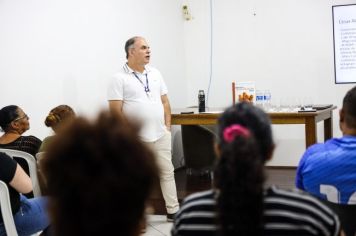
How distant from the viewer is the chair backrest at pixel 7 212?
2008 millimetres

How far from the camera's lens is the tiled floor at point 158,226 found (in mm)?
3221

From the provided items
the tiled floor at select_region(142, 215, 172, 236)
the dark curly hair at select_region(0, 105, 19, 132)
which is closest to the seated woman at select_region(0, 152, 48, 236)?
the dark curly hair at select_region(0, 105, 19, 132)

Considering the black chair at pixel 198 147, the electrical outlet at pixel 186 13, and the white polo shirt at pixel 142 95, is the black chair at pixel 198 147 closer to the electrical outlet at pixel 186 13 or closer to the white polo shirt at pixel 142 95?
the white polo shirt at pixel 142 95

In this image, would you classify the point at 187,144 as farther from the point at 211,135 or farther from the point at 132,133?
the point at 132,133

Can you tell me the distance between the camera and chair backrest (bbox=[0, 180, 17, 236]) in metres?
2.01

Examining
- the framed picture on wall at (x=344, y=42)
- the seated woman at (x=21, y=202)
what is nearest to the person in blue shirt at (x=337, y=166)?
the seated woman at (x=21, y=202)

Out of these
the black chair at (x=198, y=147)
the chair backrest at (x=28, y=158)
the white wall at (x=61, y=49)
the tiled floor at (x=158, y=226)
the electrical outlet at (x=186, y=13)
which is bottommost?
the tiled floor at (x=158, y=226)

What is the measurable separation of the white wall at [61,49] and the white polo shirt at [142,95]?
1.08 ft

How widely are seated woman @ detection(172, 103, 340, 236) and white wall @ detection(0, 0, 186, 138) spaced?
200 cm

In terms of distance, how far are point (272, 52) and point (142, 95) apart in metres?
2.46

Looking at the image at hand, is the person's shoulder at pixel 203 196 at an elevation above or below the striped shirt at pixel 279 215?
above

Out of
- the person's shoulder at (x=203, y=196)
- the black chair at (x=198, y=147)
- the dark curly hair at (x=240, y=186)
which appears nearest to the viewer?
the dark curly hair at (x=240, y=186)

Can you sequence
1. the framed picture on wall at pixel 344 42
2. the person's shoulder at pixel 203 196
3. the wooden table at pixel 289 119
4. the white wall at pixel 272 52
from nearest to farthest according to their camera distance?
the person's shoulder at pixel 203 196
the wooden table at pixel 289 119
the framed picture on wall at pixel 344 42
the white wall at pixel 272 52

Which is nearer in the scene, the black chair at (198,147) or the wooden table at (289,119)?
the wooden table at (289,119)
